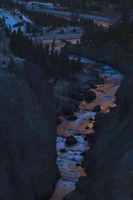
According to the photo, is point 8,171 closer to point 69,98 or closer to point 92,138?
point 92,138

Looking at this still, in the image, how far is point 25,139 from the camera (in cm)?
2905

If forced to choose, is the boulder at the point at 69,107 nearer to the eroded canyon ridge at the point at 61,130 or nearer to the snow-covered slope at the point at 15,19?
the eroded canyon ridge at the point at 61,130

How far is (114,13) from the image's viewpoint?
116188mm

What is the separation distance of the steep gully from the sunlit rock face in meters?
1.10

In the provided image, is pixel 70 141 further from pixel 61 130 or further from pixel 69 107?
pixel 69 107

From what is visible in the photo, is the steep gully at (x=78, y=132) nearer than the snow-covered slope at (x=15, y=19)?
Yes

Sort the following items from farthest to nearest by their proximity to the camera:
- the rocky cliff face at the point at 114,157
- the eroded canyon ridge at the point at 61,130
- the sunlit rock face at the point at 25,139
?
the eroded canyon ridge at the point at 61,130
the sunlit rock face at the point at 25,139
the rocky cliff face at the point at 114,157

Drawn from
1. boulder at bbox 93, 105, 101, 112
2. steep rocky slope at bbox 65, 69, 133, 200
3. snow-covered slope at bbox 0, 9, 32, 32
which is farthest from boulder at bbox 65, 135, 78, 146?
snow-covered slope at bbox 0, 9, 32, 32

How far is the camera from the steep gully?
33.9 metres

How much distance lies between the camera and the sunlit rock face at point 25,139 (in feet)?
89.6

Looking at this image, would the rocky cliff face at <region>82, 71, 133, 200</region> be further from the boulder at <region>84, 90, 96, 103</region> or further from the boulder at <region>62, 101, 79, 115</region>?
the boulder at <region>84, 90, 96, 103</region>

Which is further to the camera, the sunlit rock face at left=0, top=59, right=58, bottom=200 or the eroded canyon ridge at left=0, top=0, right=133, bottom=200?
the eroded canyon ridge at left=0, top=0, right=133, bottom=200

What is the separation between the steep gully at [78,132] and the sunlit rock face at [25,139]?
3.60 ft

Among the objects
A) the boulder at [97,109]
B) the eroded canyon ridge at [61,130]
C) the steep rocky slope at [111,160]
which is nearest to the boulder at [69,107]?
the eroded canyon ridge at [61,130]
